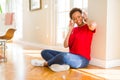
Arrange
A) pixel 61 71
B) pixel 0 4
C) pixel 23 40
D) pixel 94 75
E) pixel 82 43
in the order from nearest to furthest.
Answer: pixel 94 75 < pixel 61 71 < pixel 82 43 < pixel 23 40 < pixel 0 4

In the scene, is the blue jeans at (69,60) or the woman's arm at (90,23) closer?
the blue jeans at (69,60)

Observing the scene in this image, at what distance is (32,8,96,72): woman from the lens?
2590mm

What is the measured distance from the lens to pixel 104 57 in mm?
2795

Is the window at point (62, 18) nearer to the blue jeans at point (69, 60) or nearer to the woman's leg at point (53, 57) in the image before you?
the woman's leg at point (53, 57)

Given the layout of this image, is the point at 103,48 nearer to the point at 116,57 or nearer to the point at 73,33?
the point at 116,57

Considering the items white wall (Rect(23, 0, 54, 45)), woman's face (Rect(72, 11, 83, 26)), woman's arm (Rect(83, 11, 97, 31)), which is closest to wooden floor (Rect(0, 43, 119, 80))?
woman's arm (Rect(83, 11, 97, 31))

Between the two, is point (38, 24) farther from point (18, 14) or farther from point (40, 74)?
point (40, 74)

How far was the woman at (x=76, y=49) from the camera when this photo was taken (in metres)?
2.59

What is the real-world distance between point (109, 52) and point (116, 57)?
178 mm

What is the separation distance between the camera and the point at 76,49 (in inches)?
108

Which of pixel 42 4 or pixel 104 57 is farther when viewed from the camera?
pixel 42 4

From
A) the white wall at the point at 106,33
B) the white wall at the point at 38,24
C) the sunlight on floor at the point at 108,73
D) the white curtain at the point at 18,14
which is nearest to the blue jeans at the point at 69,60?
the sunlight on floor at the point at 108,73

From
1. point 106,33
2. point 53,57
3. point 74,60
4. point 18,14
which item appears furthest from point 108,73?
point 18,14

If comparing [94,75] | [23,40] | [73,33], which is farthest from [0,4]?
[94,75]
